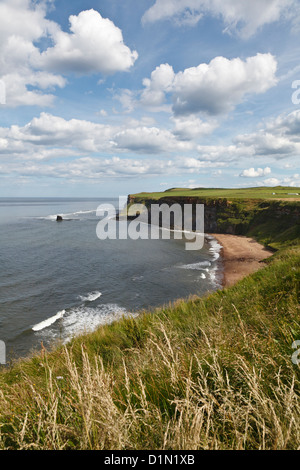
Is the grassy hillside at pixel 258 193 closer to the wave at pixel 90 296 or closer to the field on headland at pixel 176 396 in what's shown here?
the wave at pixel 90 296

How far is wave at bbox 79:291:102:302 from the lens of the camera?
68.7 feet

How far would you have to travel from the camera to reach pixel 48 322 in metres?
16.8

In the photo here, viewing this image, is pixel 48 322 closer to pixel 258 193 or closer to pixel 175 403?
pixel 175 403

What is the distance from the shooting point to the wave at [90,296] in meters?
21.0

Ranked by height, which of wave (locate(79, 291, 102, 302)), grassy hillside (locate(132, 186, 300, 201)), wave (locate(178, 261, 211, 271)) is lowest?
wave (locate(79, 291, 102, 302))

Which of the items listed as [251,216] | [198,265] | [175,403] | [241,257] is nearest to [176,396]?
[175,403]

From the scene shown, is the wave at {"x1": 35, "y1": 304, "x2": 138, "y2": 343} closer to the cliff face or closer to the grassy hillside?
the cliff face

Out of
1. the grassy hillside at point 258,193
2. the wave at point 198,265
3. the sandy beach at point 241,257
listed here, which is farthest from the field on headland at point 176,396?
the grassy hillside at point 258,193

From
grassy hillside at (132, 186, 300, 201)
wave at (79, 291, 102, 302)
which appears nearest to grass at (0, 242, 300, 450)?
wave at (79, 291, 102, 302)

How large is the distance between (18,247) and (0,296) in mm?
22250

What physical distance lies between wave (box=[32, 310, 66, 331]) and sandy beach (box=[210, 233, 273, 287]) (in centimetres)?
1516

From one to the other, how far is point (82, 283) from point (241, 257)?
22933 mm
